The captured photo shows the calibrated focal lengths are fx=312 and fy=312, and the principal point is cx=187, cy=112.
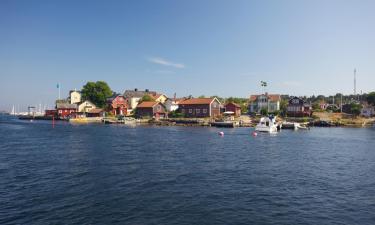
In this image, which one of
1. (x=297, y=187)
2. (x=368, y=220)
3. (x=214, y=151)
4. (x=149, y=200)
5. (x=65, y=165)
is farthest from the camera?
(x=214, y=151)

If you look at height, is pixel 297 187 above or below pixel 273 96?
below

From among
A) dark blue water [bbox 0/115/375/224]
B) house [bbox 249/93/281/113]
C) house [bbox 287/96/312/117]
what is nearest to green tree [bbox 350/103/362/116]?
house [bbox 287/96/312/117]

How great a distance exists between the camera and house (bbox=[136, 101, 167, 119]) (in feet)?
335

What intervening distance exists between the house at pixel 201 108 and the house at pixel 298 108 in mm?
22524

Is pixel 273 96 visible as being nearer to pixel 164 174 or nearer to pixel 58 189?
pixel 164 174

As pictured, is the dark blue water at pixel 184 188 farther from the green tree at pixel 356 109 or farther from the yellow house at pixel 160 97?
the yellow house at pixel 160 97

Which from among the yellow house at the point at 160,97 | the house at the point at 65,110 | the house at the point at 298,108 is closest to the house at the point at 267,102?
the house at the point at 298,108

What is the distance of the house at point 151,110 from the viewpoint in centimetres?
10206

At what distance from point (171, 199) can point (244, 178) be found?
25.4 feet

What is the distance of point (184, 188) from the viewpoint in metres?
21.5

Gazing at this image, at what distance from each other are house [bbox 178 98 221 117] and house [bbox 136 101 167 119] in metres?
7.65

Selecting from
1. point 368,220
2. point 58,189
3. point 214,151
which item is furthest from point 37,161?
point 368,220

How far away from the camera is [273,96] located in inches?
4350

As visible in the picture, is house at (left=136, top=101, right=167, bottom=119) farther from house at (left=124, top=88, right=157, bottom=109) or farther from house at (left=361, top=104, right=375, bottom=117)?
house at (left=361, top=104, right=375, bottom=117)
